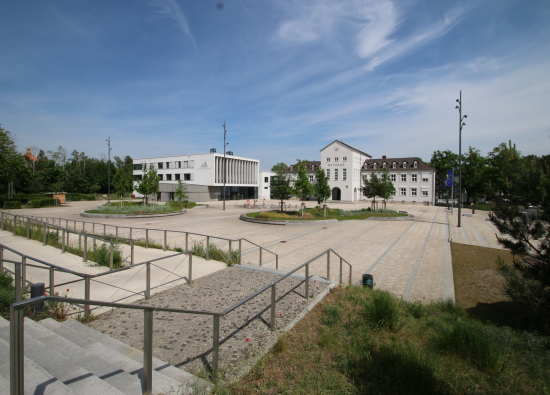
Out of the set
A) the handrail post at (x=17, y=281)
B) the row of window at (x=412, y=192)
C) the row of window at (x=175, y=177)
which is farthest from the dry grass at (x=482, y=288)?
the row of window at (x=175, y=177)

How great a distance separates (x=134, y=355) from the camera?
3.69 meters

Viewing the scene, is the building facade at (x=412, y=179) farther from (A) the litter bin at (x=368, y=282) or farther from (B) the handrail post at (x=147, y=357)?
(B) the handrail post at (x=147, y=357)

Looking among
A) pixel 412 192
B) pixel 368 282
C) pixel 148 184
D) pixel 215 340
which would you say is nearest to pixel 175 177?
pixel 148 184

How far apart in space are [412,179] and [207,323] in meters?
58.3

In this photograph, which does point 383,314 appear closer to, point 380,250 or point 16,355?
point 16,355

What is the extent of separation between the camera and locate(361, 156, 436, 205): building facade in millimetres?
54281

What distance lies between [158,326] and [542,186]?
614 centimetres

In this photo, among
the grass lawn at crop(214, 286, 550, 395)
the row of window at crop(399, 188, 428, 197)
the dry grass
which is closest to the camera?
the grass lawn at crop(214, 286, 550, 395)

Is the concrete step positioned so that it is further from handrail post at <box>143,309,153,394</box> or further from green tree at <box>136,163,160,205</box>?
green tree at <box>136,163,160,205</box>

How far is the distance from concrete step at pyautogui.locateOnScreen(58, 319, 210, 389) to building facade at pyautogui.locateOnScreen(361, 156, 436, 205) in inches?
2099

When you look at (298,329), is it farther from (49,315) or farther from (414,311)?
(49,315)

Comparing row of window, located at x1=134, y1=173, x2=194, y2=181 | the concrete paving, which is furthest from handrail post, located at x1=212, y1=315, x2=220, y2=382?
row of window, located at x1=134, y1=173, x2=194, y2=181

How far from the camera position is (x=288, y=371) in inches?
141

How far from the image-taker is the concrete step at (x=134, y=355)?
311cm
